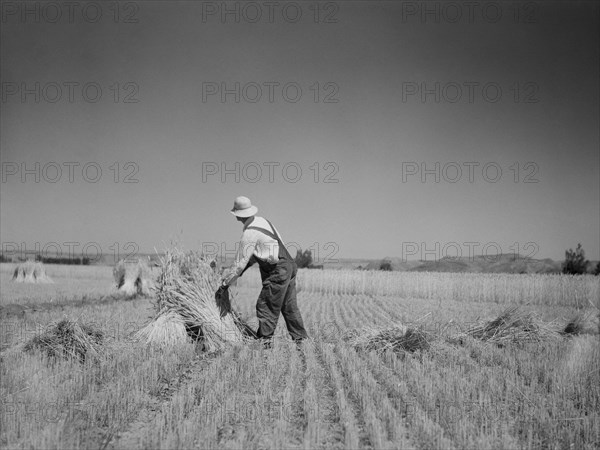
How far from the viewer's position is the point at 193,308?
7.91 meters

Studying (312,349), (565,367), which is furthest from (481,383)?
(312,349)

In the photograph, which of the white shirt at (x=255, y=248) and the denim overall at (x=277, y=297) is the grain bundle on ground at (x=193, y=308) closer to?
the denim overall at (x=277, y=297)

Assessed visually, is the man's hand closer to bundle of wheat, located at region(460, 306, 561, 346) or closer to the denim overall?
the denim overall

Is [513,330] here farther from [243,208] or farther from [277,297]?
[243,208]

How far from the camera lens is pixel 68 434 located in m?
3.67

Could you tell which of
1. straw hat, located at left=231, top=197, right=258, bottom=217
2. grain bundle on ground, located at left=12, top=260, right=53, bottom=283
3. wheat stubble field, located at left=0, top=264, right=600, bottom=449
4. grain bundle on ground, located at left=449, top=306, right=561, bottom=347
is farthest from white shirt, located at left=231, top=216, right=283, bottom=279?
grain bundle on ground, located at left=12, top=260, right=53, bottom=283

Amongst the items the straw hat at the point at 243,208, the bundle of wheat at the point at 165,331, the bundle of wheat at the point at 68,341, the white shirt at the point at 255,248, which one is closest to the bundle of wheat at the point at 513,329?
the white shirt at the point at 255,248

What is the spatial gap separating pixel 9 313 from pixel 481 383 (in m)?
11.3

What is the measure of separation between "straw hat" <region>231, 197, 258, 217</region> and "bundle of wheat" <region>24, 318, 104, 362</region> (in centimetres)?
260

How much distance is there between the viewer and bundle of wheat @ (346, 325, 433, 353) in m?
7.56

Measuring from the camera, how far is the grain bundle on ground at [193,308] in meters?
7.73

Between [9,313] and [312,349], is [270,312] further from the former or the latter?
[9,313]

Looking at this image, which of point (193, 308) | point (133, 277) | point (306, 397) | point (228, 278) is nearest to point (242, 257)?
point (228, 278)

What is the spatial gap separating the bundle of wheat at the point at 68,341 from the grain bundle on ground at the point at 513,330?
5.42m
